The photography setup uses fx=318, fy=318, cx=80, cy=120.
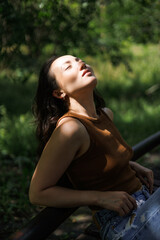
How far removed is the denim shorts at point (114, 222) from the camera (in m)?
1.50

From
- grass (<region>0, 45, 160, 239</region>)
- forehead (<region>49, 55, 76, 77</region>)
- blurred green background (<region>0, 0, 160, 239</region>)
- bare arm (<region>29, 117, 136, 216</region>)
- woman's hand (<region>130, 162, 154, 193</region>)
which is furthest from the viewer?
grass (<region>0, 45, 160, 239</region>)

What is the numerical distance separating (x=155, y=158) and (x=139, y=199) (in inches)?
124

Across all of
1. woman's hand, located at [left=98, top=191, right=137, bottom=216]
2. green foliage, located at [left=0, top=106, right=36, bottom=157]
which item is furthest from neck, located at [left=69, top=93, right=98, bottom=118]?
green foliage, located at [left=0, top=106, right=36, bottom=157]

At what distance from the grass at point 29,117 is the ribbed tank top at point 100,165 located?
1.69ft

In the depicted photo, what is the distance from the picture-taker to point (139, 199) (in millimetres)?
1651

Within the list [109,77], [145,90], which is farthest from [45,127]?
[109,77]

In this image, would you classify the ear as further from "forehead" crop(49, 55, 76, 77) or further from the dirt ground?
the dirt ground

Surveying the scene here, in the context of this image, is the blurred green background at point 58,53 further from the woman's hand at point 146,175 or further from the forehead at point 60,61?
the woman's hand at point 146,175

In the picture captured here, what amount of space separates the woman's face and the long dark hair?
0.15 ft

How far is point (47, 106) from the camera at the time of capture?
1.76 meters

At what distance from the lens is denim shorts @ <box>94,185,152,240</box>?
150cm

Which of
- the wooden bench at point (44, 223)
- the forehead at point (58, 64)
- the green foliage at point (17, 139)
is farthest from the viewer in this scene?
the green foliage at point (17, 139)

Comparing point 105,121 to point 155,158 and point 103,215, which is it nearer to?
point 103,215

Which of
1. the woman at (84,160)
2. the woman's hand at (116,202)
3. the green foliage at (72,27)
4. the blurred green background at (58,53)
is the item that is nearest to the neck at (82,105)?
the woman at (84,160)
